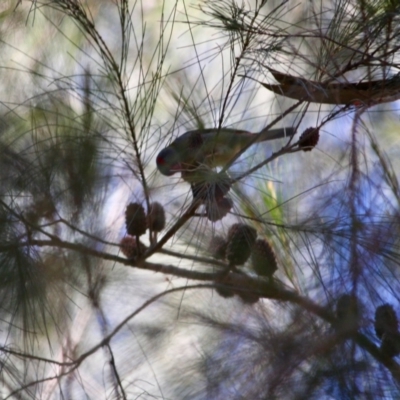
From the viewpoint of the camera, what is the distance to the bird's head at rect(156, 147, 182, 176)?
1034 mm

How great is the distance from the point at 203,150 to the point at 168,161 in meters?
0.05

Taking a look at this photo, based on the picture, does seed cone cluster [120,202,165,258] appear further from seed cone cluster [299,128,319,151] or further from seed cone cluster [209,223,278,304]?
seed cone cluster [299,128,319,151]

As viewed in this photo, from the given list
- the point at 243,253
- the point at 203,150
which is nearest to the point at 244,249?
the point at 243,253

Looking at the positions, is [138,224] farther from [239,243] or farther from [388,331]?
[388,331]

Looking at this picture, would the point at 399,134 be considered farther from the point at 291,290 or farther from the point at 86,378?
the point at 86,378

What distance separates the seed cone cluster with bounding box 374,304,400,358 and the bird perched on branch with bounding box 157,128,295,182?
0.25m

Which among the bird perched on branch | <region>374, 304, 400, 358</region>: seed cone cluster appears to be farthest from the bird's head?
<region>374, 304, 400, 358</region>: seed cone cluster

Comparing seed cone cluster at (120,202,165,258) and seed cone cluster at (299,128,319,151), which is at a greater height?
seed cone cluster at (120,202,165,258)

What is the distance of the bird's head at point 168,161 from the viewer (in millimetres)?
1034

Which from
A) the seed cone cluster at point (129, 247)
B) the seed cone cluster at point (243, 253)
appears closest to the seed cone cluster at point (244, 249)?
the seed cone cluster at point (243, 253)

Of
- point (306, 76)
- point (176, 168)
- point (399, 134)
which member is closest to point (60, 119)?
point (176, 168)

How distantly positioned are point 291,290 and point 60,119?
41 cm

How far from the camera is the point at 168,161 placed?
1.05 meters

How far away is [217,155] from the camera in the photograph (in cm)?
102
